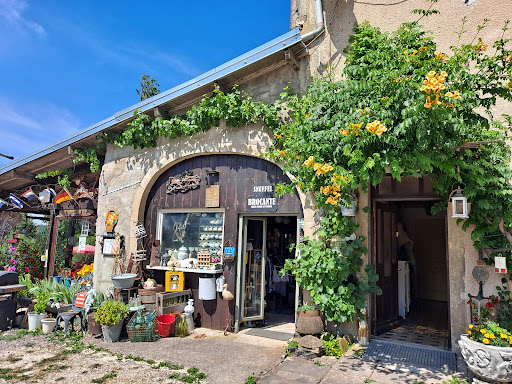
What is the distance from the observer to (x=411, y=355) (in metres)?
4.79

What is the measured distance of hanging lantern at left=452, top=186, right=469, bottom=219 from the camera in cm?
439

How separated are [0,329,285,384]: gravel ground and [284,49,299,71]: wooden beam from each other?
475 centimetres

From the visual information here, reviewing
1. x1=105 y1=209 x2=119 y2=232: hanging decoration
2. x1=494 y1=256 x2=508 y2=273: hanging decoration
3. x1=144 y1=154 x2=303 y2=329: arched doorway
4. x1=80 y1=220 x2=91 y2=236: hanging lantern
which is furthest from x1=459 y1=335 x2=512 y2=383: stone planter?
x1=80 y1=220 x2=91 y2=236: hanging lantern

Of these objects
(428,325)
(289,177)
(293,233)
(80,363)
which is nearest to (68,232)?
(80,363)

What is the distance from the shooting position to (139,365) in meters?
4.73

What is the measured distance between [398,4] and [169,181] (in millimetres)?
5376

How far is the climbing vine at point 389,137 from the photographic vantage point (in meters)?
3.77

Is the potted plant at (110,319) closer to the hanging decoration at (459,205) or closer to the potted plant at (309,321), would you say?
the potted plant at (309,321)

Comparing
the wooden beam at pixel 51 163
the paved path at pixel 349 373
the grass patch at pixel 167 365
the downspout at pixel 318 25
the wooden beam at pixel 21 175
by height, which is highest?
the downspout at pixel 318 25

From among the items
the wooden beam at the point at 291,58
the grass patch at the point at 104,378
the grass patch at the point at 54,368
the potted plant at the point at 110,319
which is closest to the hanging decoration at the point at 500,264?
the wooden beam at the point at 291,58

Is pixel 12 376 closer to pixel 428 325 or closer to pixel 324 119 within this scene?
pixel 324 119

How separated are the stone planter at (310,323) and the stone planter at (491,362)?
192 cm

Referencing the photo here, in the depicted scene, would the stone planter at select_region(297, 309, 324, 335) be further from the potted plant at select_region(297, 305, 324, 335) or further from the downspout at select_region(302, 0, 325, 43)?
the downspout at select_region(302, 0, 325, 43)

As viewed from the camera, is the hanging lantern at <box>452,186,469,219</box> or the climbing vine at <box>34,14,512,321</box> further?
the hanging lantern at <box>452,186,469,219</box>
